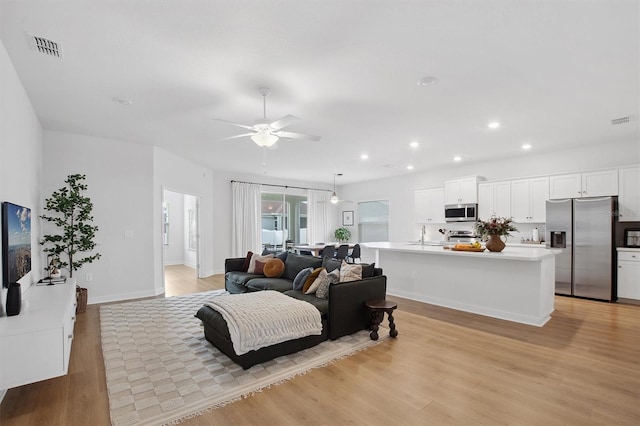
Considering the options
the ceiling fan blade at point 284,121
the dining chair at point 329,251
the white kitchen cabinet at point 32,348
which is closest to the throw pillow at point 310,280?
the ceiling fan blade at point 284,121

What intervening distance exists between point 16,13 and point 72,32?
31cm

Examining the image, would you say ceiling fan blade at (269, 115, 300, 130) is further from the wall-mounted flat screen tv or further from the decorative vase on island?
the decorative vase on island

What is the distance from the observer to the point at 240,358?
9.40 feet

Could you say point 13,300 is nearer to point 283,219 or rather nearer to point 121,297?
point 121,297

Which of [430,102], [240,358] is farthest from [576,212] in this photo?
[240,358]

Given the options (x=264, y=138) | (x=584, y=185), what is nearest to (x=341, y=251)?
(x=264, y=138)

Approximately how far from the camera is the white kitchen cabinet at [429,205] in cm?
789

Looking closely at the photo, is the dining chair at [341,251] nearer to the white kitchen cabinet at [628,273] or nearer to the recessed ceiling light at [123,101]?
the white kitchen cabinet at [628,273]

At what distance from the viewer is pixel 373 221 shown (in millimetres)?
10156

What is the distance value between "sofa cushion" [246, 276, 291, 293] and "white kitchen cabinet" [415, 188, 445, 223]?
15.6 ft

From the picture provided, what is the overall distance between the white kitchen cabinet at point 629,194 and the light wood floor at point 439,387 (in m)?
2.37

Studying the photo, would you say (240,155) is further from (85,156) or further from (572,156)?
(572,156)

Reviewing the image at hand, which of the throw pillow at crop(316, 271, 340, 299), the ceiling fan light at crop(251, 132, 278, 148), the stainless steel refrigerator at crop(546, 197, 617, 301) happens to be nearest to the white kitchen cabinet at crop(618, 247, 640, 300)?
the stainless steel refrigerator at crop(546, 197, 617, 301)

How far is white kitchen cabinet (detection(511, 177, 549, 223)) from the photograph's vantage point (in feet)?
20.3
